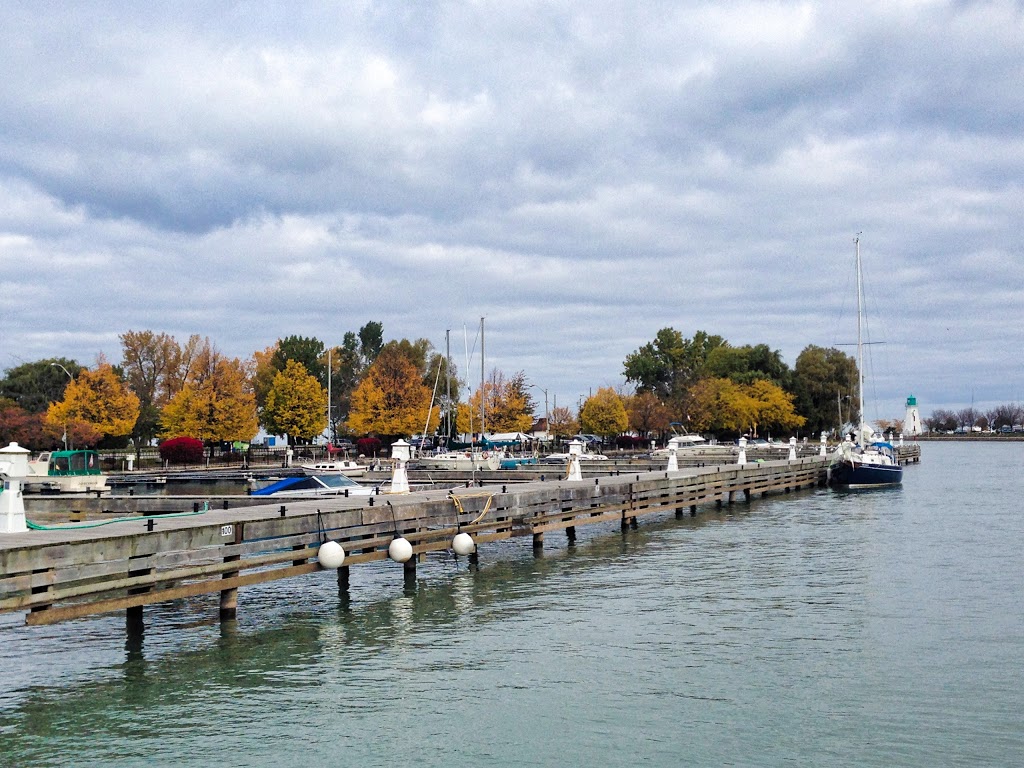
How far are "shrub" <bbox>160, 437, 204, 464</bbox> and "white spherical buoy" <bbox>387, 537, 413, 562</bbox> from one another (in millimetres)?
53787

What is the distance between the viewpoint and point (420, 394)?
101 meters

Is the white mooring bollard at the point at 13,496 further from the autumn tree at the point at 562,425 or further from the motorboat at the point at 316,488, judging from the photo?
the autumn tree at the point at 562,425

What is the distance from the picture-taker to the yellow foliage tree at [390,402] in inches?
3799

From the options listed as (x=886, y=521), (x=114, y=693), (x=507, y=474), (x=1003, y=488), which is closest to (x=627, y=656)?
(x=114, y=693)

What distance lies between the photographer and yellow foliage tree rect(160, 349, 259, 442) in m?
78.4

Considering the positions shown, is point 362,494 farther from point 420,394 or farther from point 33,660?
point 420,394

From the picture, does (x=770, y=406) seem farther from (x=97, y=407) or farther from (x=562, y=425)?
(x=97, y=407)

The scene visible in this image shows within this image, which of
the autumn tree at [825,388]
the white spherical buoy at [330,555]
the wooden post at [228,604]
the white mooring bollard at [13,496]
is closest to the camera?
the white mooring bollard at [13,496]

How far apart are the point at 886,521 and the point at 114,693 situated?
116 feet

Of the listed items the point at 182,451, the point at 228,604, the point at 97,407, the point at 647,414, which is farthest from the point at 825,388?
the point at 228,604

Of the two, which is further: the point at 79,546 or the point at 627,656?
the point at 627,656

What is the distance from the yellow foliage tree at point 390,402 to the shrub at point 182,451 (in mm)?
23676

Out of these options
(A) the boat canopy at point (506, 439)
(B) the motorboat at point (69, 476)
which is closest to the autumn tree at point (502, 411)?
(A) the boat canopy at point (506, 439)

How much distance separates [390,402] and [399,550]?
7593 centimetres
